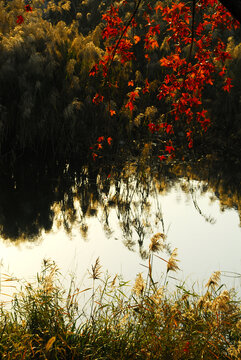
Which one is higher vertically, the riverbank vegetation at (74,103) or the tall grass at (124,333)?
the riverbank vegetation at (74,103)

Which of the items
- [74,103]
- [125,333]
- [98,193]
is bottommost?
[125,333]

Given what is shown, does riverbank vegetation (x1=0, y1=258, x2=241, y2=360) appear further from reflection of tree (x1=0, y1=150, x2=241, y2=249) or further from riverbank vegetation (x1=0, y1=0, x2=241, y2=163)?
riverbank vegetation (x1=0, y1=0, x2=241, y2=163)

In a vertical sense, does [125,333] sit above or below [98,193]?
below

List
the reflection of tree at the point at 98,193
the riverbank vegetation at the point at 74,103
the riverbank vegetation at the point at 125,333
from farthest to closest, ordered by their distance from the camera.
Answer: the riverbank vegetation at the point at 74,103, the reflection of tree at the point at 98,193, the riverbank vegetation at the point at 125,333

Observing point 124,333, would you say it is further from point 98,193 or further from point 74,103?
point 74,103

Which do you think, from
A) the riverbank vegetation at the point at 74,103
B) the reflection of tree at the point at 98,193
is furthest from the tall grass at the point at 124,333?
the riverbank vegetation at the point at 74,103

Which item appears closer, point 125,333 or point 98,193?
point 125,333

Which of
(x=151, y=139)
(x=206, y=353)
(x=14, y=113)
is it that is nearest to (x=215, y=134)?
(x=151, y=139)

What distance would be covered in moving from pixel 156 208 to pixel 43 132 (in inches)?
148

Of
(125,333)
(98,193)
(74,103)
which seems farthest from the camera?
(74,103)

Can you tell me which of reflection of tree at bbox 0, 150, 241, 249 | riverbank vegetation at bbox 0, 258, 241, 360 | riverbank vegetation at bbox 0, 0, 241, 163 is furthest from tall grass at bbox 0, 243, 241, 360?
riverbank vegetation at bbox 0, 0, 241, 163

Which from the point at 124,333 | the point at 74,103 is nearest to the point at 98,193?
the point at 74,103

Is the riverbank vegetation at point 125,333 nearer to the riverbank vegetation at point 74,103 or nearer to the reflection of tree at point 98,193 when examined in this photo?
the reflection of tree at point 98,193

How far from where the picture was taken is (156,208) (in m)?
8.05
